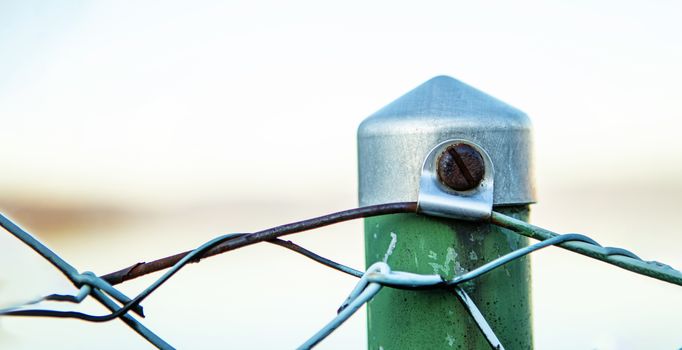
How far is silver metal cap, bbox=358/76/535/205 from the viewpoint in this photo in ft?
3.13

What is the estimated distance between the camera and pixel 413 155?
96 centimetres

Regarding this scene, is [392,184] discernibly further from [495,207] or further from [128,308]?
[128,308]

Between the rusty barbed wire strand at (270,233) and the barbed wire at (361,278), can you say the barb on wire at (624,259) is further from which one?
the rusty barbed wire strand at (270,233)

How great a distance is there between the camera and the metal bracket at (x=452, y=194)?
937 mm

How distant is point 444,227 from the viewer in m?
0.95

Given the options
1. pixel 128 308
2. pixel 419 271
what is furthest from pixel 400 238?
pixel 128 308

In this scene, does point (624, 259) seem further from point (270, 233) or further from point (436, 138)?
point (270, 233)

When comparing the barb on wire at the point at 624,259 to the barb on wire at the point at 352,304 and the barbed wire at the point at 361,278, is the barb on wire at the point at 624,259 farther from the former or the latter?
the barb on wire at the point at 352,304

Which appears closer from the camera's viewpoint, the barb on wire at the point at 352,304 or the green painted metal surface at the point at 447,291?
the barb on wire at the point at 352,304

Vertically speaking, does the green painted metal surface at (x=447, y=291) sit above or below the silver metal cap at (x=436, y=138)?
below

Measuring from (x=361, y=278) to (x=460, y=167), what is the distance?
148mm

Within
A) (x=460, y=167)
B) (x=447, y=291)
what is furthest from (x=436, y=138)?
(x=447, y=291)

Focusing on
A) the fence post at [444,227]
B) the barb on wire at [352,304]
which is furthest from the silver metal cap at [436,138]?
the barb on wire at [352,304]

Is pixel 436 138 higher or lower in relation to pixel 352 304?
higher
